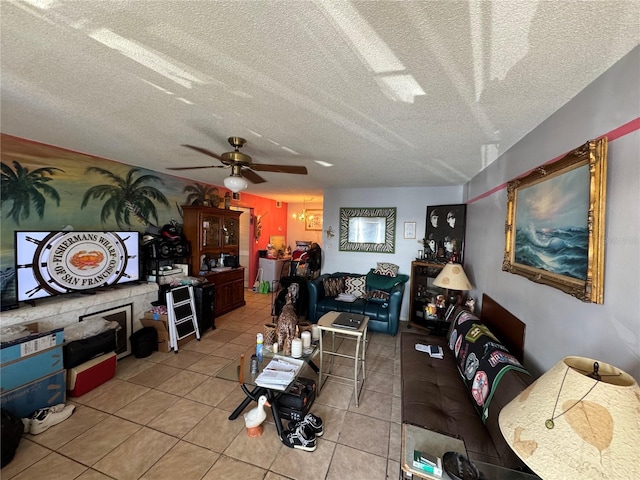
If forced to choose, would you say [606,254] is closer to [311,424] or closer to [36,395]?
[311,424]

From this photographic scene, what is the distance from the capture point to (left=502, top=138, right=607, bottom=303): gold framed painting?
1105 mm

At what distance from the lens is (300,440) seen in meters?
1.73

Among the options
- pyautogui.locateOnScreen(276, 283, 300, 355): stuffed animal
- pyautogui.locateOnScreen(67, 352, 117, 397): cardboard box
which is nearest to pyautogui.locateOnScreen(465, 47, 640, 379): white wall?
pyautogui.locateOnScreen(276, 283, 300, 355): stuffed animal

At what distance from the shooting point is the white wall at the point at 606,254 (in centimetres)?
99

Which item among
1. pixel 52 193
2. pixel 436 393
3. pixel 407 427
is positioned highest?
pixel 52 193

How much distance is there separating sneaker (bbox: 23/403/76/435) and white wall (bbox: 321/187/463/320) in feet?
12.1

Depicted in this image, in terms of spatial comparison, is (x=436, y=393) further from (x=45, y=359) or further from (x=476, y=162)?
(x=45, y=359)

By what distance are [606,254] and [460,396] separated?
126 cm

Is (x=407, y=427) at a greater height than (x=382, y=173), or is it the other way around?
(x=382, y=173)

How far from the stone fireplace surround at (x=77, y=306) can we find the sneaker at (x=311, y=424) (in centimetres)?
Result: 233

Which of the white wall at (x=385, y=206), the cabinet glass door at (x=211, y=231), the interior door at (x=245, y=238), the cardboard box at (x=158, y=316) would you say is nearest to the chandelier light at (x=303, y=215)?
the interior door at (x=245, y=238)

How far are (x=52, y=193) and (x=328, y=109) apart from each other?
2.94 meters

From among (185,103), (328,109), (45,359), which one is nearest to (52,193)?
(45,359)

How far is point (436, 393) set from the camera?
1778mm
